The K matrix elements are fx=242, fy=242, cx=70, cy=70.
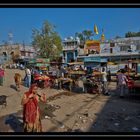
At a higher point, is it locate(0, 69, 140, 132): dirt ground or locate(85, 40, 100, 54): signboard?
locate(85, 40, 100, 54): signboard

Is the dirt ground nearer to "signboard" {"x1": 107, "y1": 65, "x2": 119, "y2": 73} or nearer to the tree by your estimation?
"signboard" {"x1": 107, "y1": 65, "x2": 119, "y2": 73}

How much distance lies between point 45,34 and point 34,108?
4118 cm

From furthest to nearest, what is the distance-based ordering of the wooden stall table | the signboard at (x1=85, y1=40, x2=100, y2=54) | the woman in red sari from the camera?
the signboard at (x1=85, y1=40, x2=100, y2=54) → the wooden stall table → the woman in red sari

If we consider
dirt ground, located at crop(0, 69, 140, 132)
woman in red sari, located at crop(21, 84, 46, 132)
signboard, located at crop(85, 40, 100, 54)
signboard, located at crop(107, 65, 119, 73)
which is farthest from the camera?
signboard, located at crop(85, 40, 100, 54)

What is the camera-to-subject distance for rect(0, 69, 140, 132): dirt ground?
746cm

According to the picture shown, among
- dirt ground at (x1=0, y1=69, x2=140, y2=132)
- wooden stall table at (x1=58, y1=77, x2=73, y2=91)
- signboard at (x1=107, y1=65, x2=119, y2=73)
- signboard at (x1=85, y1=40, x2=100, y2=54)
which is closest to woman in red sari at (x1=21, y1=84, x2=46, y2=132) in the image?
dirt ground at (x1=0, y1=69, x2=140, y2=132)

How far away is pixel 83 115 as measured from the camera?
29.6ft

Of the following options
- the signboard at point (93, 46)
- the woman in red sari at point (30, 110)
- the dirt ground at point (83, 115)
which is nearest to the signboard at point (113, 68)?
the signboard at point (93, 46)

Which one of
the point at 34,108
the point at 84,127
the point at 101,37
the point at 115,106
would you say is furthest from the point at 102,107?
the point at 101,37

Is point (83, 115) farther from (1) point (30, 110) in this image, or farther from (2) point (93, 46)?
(2) point (93, 46)

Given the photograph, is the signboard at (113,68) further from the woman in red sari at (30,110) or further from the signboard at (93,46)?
the woman in red sari at (30,110)

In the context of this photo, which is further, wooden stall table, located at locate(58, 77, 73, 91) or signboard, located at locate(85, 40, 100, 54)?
signboard, located at locate(85, 40, 100, 54)

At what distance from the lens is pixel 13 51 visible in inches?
2345
